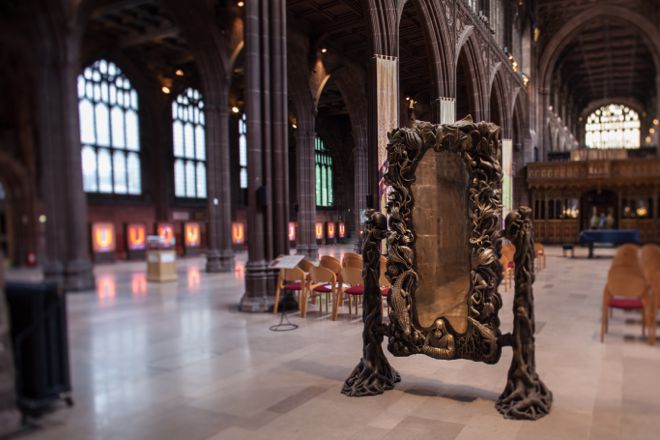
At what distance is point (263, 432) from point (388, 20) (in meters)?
11.9

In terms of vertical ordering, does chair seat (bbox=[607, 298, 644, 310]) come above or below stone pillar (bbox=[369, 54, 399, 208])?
below

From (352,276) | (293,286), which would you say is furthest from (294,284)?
(352,276)

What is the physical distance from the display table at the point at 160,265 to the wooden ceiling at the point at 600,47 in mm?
32941

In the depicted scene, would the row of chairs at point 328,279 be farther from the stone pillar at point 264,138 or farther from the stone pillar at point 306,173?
the stone pillar at point 306,173

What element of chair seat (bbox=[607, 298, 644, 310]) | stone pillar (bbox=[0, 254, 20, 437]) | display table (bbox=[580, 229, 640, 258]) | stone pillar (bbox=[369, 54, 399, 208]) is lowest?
chair seat (bbox=[607, 298, 644, 310])

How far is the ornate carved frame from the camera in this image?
3.91 m

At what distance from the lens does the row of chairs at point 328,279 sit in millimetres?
7270

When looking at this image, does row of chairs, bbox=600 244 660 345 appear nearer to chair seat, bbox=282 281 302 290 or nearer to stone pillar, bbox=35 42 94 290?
chair seat, bbox=282 281 302 290

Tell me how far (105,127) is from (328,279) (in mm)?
5872

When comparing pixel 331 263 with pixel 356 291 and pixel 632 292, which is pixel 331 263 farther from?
pixel 632 292

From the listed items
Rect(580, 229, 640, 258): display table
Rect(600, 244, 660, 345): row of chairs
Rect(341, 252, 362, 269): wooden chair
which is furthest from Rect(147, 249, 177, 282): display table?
Rect(580, 229, 640, 258): display table

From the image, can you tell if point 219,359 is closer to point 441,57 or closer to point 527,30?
point 441,57

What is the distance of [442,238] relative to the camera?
4160 millimetres

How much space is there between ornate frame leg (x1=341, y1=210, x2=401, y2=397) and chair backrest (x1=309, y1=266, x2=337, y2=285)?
2.87 meters
